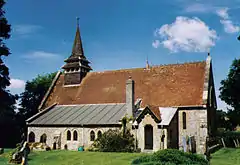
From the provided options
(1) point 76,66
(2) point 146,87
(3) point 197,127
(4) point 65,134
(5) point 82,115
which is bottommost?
(4) point 65,134

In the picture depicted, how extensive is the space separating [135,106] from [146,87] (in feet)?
12.6

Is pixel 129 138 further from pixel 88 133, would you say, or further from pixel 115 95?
pixel 115 95

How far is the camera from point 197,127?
1221 inches

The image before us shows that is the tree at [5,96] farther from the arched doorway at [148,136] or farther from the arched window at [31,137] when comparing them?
the arched doorway at [148,136]

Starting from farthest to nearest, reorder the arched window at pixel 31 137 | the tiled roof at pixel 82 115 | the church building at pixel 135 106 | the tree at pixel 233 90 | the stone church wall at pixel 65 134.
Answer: the tree at pixel 233 90, the arched window at pixel 31 137, the stone church wall at pixel 65 134, the tiled roof at pixel 82 115, the church building at pixel 135 106

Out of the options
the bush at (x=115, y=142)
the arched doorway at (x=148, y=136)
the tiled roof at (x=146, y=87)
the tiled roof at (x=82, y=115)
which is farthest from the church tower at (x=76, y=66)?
the arched doorway at (x=148, y=136)

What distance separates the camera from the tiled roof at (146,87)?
32.8 meters

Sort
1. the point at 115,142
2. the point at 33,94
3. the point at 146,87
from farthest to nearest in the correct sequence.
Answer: the point at 33,94, the point at 146,87, the point at 115,142

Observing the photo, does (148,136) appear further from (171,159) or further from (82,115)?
(171,159)

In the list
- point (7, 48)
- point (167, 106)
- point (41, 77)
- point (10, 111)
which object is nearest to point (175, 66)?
point (167, 106)

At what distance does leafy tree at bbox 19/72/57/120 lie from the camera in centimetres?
5422

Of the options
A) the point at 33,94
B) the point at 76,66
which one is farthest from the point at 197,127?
the point at 33,94

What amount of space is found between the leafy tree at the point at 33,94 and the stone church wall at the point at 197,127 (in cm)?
3122

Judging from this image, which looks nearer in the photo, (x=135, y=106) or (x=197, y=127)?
(x=197, y=127)
